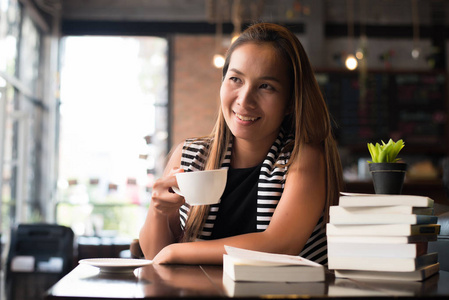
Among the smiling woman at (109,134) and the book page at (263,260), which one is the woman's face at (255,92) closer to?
the book page at (263,260)

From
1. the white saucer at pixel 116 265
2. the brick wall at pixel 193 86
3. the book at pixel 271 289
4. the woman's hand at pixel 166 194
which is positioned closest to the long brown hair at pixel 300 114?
the woman's hand at pixel 166 194

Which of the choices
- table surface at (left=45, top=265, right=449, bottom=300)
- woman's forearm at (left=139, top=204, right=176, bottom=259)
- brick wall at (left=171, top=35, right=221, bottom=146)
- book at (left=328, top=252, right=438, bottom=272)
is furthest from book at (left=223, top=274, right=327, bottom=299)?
brick wall at (left=171, top=35, right=221, bottom=146)

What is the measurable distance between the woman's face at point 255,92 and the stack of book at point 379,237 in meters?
0.56

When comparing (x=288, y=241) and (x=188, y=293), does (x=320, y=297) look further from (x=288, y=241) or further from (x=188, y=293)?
(x=288, y=241)

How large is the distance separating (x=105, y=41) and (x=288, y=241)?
6390mm

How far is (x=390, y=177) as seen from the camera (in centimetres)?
124

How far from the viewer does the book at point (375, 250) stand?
1.11m

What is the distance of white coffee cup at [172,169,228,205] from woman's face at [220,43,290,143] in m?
0.42

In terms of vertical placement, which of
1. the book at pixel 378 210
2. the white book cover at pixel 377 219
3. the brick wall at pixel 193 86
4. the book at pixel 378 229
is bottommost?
the book at pixel 378 229

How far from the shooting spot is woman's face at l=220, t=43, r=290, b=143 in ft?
5.41

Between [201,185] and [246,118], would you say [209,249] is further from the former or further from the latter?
[246,118]

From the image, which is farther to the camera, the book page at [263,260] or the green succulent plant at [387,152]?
the green succulent plant at [387,152]

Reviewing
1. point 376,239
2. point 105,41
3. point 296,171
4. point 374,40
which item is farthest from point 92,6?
point 376,239

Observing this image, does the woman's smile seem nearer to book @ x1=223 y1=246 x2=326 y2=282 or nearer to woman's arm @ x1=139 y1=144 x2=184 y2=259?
woman's arm @ x1=139 y1=144 x2=184 y2=259
